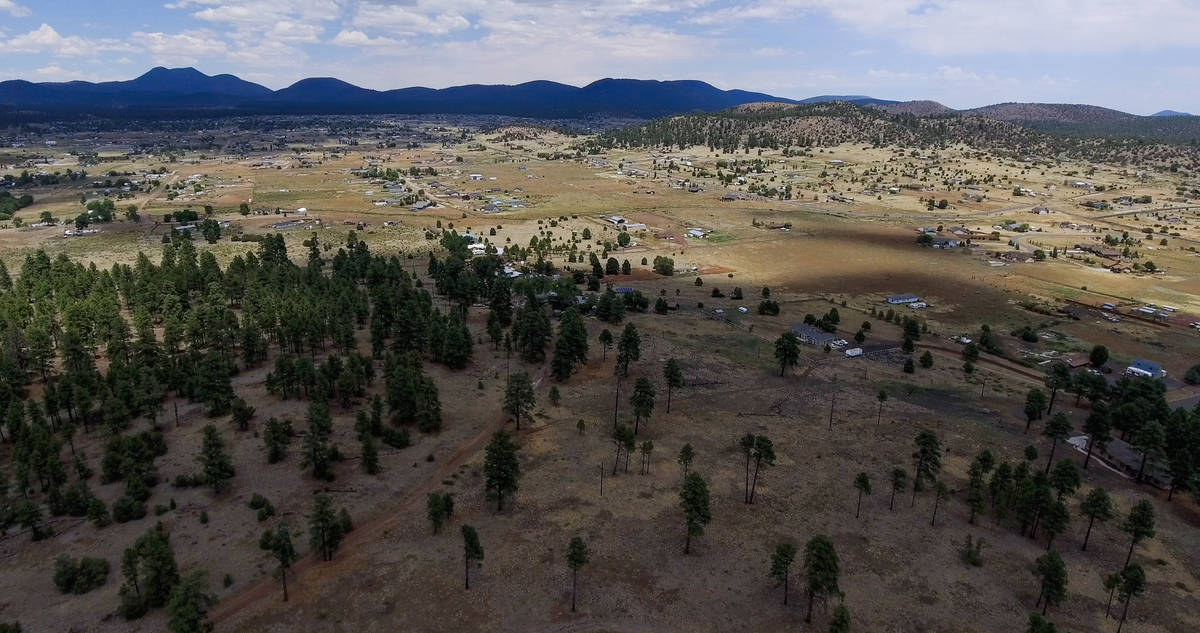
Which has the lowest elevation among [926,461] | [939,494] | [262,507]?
[262,507]

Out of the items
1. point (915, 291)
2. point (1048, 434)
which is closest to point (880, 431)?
point (1048, 434)

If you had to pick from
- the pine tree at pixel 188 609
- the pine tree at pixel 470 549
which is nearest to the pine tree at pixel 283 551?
the pine tree at pixel 188 609

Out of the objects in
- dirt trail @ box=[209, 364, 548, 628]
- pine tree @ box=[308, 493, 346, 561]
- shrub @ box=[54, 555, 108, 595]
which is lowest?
dirt trail @ box=[209, 364, 548, 628]

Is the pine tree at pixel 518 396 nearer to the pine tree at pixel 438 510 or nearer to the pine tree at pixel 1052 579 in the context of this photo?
the pine tree at pixel 438 510

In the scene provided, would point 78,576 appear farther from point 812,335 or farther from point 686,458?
point 812,335

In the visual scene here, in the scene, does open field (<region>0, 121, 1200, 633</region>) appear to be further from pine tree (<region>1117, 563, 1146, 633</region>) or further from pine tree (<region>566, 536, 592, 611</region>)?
pine tree (<region>1117, 563, 1146, 633</region>)

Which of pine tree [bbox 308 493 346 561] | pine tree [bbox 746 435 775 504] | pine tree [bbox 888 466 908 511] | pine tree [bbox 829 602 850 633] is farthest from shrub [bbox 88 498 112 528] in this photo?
pine tree [bbox 888 466 908 511]

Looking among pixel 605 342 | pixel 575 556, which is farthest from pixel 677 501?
pixel 605 342
